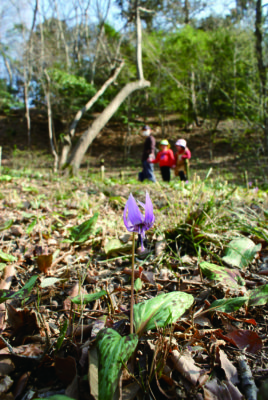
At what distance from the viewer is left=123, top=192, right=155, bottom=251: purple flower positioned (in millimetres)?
732

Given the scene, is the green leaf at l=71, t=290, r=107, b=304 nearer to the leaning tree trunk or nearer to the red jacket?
the red jacket

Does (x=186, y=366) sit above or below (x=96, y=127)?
below

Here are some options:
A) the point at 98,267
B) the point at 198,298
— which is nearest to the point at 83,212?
the point at 98,267

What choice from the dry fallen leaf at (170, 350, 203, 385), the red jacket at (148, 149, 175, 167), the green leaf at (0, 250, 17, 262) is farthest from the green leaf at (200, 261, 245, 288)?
the red jacket at (148, 149, 175, 167)

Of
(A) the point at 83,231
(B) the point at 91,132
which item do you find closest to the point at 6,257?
(A) the point at 83,231

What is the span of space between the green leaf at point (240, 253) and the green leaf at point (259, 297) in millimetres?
271

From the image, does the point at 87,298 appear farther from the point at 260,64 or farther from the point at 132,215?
the point at 260,64

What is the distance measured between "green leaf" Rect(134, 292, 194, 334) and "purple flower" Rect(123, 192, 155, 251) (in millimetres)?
307

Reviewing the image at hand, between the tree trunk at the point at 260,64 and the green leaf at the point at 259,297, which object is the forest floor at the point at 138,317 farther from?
the tree trunk at the point at 260,64

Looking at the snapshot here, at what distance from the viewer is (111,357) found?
→ 0.65 meters

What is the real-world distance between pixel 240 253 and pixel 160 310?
2.28ft

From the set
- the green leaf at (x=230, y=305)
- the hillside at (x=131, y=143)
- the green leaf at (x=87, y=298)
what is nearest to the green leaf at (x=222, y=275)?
the green leaf at (x=230, y=305)

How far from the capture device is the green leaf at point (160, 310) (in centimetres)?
85

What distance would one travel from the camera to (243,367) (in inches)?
31.5
